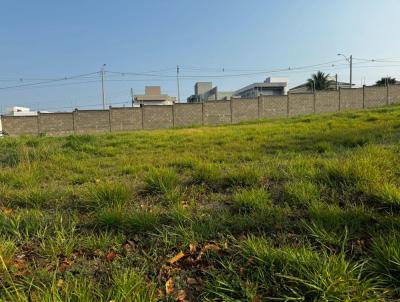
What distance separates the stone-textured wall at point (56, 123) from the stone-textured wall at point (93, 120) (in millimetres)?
808

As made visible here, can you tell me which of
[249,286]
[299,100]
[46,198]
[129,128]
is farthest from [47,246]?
[299,100]

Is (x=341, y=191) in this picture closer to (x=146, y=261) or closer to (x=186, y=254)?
(x=186, y=254)

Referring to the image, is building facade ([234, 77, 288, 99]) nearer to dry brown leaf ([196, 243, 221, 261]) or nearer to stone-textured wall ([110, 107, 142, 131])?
stone-textured wall ([110, 107, 142, 131])

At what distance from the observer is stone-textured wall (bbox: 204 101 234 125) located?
4062 cm

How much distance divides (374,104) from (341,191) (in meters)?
45.2

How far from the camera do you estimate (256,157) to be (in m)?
6.67

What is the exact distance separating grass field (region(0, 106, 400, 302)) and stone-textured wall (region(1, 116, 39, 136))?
36626mm

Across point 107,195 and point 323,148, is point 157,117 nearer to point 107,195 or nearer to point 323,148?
point 323,148

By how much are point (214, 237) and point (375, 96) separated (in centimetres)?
4687

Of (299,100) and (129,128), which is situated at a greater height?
(299,100)

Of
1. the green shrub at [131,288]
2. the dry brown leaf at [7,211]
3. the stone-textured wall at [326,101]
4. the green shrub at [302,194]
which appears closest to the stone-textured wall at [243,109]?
the stone-textured wall at [326,101]

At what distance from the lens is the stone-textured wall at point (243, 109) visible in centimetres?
4128

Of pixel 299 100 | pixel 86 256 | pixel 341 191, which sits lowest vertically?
pixel 86 256

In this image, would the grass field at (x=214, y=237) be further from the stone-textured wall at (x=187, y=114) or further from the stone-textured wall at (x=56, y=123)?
the stone-textured wall at (x=56, y=123)
